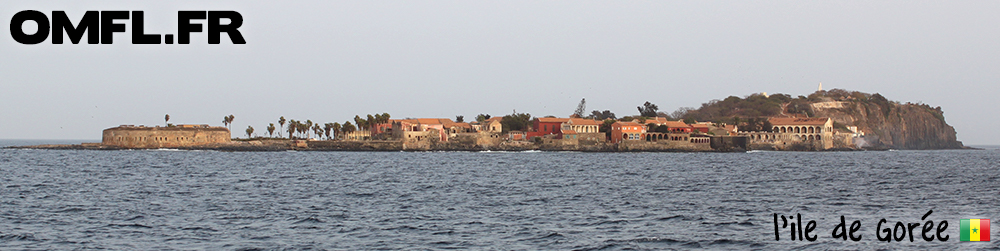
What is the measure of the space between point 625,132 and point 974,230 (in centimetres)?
10353

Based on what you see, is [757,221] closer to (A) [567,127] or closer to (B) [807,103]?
(A) [567,127]

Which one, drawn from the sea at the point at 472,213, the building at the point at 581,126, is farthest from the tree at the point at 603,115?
the sea at the point at 472,213

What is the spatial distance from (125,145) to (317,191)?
9507 centimetres

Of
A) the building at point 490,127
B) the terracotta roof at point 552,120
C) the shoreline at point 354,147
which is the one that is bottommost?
the shoreline at point 354,147

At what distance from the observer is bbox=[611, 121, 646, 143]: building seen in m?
124

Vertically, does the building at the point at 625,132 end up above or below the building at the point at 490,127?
below

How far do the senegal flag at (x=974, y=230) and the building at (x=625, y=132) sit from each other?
100m

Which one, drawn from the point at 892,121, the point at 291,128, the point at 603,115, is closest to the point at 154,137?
the point at 291,128

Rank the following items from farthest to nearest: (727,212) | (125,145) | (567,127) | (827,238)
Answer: (567,127) < (125,145) < (727,212) < (827,238)

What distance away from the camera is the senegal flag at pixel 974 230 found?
19.6 metres

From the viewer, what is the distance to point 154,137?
118m

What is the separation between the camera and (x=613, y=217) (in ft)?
80.6

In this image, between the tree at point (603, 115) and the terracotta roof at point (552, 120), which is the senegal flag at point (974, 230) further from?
the tree at point (603, 115)

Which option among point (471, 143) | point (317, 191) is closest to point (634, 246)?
point (317, 191)
